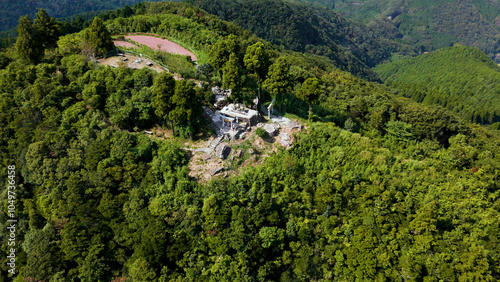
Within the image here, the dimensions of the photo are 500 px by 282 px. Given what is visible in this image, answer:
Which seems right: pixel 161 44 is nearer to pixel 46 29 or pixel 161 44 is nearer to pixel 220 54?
pixel 46 29

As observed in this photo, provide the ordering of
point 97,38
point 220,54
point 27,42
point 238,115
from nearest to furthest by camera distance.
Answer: point 238,115 < point 220,54 < point 27,42 < point 97,38

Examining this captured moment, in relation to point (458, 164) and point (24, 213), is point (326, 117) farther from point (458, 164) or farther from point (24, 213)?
point (24, 213)

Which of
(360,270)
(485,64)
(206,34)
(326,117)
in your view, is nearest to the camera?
(360,270)

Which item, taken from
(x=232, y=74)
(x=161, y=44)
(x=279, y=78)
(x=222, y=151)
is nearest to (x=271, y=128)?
(x=279, y=78)

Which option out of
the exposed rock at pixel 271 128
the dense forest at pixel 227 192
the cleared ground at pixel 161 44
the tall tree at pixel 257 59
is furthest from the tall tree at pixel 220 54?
the cleared ground at pixel 161 44

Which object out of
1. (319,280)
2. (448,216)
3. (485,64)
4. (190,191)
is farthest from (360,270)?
(485,64)

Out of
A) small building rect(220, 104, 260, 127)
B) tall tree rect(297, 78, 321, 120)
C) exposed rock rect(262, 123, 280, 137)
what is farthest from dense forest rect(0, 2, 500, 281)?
exposed rock rect(262, 123, 280, 137)

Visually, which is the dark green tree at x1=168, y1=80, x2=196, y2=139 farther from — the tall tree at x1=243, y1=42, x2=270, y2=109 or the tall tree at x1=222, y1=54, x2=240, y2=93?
the tall tree at x1=243, y1=42, x2=270, y2=109
